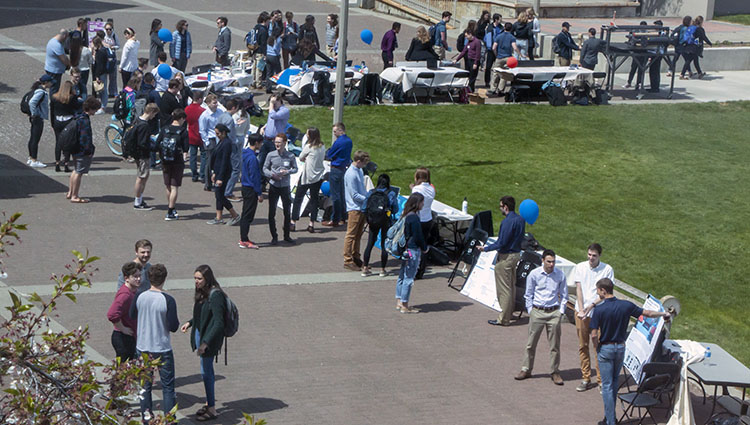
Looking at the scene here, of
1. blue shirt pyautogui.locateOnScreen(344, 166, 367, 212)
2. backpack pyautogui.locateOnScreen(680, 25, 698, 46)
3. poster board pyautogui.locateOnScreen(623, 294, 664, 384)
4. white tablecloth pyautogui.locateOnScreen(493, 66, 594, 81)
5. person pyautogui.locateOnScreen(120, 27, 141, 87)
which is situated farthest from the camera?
backpack pyautogui.locateOnScreen(680, 25, 698, 46)

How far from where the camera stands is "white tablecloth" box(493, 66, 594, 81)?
83.8ft

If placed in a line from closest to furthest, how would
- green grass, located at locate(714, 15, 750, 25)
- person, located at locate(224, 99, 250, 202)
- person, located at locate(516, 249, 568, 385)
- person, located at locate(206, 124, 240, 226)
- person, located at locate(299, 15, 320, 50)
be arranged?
person, located at locate(516, 249, 568, 385) < person, located at locate(206, 124, 240, 226) < person, located at locate(224, 99, 250, 202) < person, located at locate(299, 15, 320, 50) < green grass, located at locate(714, 15, 750, 25)

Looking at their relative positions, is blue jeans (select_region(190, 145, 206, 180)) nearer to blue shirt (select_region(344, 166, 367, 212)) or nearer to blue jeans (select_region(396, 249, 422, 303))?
blue shirt (select_region(344, 166, 367, 212))

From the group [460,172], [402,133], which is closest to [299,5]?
[402,133]

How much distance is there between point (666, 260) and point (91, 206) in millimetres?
9565

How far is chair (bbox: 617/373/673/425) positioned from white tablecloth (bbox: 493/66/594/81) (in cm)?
1598

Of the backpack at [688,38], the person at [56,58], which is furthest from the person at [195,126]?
the backpack at [688,38]

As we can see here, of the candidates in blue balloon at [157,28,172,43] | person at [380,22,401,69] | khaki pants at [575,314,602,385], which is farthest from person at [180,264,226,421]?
person at [380,22,401,69]

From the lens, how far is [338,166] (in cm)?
1606

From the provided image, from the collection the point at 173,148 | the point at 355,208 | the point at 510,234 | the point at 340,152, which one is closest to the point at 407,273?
the point at 510,234

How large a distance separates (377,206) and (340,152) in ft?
7.22

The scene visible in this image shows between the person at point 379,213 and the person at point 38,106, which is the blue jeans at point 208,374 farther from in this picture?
the person at point 38,106

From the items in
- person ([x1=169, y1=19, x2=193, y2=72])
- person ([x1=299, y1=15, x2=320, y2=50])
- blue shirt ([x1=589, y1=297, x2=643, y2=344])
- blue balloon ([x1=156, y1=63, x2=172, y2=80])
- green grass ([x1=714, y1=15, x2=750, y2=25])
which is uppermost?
green grass ([x1=714, y1=15, x2=750, y2=25])

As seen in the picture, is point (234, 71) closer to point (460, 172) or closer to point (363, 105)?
point (363, 105)
